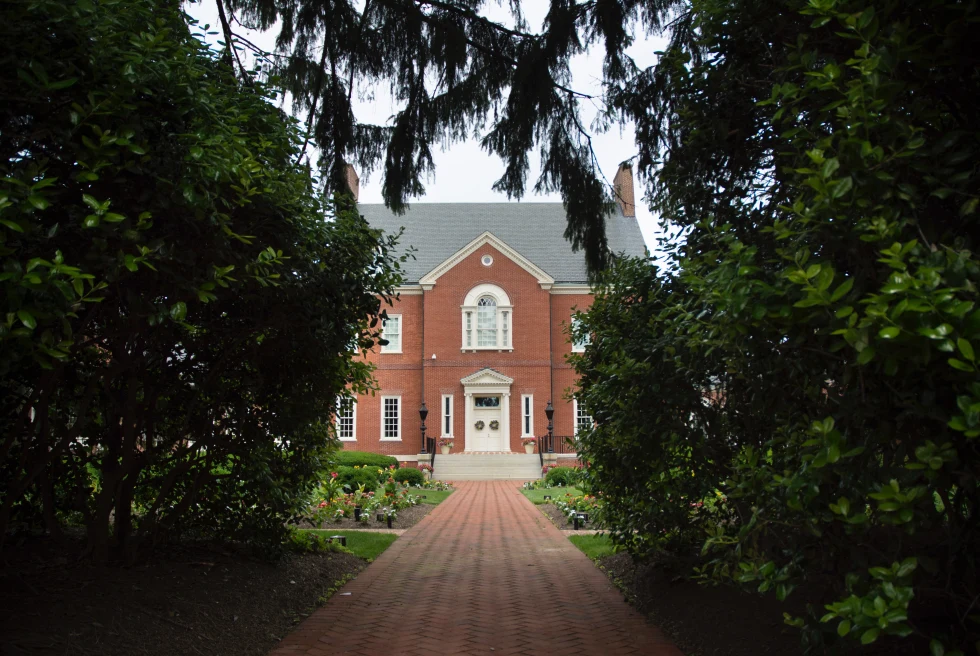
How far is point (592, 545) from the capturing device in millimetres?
10492

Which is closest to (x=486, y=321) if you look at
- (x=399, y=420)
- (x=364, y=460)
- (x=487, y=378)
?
(x=487, y=378)

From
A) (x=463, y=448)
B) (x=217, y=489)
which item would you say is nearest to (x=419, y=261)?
(x=463, y=448)

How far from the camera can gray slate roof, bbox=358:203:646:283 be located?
34156 mm

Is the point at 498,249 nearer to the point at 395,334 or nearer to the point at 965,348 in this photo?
the point at 395,334

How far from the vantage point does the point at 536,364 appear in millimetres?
32375

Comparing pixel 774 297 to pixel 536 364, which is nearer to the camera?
pixel 774 297

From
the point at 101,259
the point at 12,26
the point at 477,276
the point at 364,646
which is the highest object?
the point at 477,276

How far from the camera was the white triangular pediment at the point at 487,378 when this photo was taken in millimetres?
32031

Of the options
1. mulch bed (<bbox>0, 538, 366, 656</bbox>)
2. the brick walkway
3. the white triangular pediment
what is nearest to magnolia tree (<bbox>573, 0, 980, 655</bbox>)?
the brick walkway

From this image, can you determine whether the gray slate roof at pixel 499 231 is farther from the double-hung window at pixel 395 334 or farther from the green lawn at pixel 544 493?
the green lawn at pixel 544 493

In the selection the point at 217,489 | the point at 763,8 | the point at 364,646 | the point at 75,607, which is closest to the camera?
the point at 763,8

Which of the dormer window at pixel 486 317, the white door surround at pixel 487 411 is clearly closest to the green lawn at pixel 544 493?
the white door surround at pixel 487 411

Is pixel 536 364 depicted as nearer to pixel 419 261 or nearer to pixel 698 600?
pixel 419 261

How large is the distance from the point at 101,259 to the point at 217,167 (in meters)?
0.75
